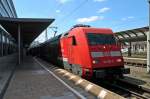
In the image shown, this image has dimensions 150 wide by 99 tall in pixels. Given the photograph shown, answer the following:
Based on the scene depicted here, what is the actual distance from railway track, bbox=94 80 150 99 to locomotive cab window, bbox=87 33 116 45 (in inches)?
87.2

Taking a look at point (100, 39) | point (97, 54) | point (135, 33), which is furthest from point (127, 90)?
point (135, 33)

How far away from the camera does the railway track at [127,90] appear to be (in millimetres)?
12493

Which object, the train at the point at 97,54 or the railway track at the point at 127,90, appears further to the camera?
the train at the point at 97,54

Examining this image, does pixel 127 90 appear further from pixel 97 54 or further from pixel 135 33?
pixel 135 33

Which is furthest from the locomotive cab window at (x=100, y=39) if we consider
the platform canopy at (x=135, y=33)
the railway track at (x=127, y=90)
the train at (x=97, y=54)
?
the platform canopy at (x=135, y=33)

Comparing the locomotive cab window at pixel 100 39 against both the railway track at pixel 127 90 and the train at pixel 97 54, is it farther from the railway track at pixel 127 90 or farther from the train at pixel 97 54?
the railway track at pixel 127 90

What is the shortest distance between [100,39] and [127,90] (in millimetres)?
3323

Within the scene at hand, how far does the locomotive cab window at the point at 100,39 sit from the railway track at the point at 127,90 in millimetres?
2215

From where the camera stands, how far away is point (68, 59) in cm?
1841

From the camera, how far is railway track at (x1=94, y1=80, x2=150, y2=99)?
12.5m

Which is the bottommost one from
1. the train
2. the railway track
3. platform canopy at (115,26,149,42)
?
the railway track

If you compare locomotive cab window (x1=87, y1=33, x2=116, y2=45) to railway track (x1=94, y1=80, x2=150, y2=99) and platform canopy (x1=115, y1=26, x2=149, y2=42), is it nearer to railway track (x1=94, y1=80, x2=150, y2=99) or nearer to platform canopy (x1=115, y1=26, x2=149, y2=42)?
railway track (x1=94, y1=80, x2=150, y2=99)

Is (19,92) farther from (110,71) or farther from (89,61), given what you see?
(110,71)

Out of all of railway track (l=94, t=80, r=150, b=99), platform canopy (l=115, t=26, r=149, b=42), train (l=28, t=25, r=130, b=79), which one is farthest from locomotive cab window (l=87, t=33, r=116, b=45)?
platform canopy (l=115, t=26, r=149, b=42)
